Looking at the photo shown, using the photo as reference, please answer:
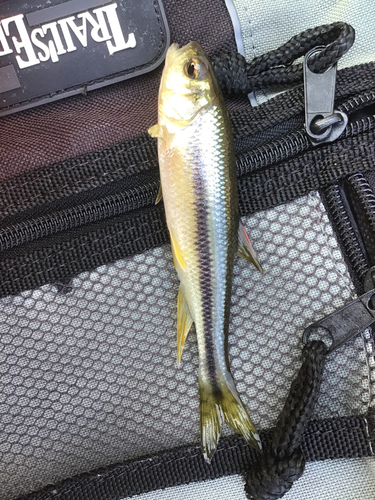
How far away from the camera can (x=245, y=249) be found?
3.22 ft

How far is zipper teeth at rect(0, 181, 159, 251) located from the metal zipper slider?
47 cm

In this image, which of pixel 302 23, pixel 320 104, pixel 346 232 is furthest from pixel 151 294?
pixel 302 23

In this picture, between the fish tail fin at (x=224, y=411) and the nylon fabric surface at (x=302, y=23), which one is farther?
the nylon fabric surface at (x=302, y=23)

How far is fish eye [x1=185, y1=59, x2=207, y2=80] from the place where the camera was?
95 cm

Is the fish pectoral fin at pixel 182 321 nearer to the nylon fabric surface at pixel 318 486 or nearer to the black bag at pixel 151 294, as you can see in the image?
the black bag at pixel 151 294

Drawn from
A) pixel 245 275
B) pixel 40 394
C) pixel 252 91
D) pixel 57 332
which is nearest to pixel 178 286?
pixel 245 275

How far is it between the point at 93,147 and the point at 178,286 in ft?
1.22

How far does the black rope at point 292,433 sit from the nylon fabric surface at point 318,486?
3.6 inches

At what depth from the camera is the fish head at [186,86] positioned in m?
0.94

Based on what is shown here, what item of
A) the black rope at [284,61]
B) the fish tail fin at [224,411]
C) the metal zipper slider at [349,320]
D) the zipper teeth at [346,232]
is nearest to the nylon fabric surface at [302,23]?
the black rope at [284,61]

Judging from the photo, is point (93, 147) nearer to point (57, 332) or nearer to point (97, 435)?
point (57, 332)

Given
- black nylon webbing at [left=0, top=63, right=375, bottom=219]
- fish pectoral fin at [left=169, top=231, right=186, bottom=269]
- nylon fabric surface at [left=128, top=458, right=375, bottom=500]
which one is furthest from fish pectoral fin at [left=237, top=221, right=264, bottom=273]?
nylon fabric surface at [left=128, top=458, right=375, bottom=500]

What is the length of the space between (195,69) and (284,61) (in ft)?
0.79

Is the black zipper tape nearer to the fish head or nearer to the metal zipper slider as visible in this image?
the fish head
